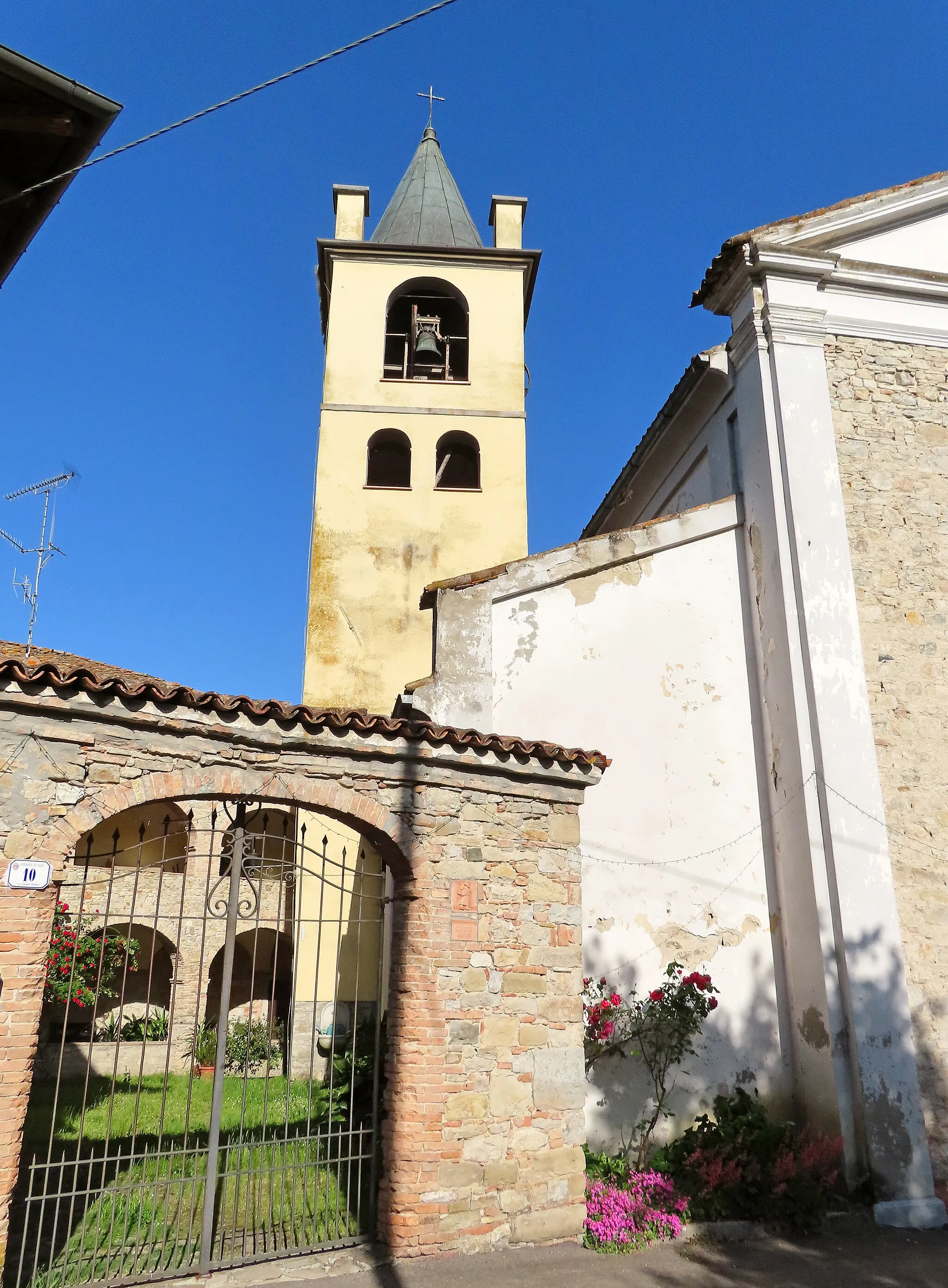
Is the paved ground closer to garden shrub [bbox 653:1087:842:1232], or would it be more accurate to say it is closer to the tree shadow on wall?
garden shrub [bbox 653:1087:842:1232]

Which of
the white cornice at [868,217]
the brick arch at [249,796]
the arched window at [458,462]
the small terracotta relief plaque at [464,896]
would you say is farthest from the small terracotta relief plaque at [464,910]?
the arched window at [458,462]

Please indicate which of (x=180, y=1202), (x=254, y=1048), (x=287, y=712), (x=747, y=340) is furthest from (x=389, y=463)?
(x=180, y=1202)

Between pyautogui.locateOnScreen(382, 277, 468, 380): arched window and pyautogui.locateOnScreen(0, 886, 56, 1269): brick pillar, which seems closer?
pyautogui.locateOnScreen(0, 886, 56, 1269): brick pillar

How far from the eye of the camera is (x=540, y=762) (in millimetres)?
6504

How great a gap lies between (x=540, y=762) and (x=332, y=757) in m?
1.52

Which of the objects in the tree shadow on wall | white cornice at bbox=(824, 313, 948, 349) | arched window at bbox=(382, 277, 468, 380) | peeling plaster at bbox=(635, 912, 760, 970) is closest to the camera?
the tree shadow on wall

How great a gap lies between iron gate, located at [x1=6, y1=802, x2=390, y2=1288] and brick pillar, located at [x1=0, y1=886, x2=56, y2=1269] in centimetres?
21

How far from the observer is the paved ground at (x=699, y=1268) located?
527 centimetres

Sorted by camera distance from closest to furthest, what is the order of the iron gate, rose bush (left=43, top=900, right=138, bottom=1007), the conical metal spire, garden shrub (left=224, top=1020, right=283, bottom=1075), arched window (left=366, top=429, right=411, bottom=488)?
the iron gate, rose bush (left=43, top=900, right=138, bottom=1007), garden shrub (left=224, top=1020, right=283, bottom=1075), arched window (left=366, top=429, right=411, bottom=488), the conical metal spire

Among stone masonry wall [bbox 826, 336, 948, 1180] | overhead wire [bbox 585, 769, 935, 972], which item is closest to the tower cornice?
stone masonry wall [bbox 826, 336, 948, 1180]

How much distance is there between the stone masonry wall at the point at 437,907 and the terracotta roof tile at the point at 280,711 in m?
0.08

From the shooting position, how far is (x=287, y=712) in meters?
5.68

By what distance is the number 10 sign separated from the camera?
483cm

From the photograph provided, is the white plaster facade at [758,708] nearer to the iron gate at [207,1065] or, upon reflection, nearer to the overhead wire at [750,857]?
the overhead wire at [750,857]
